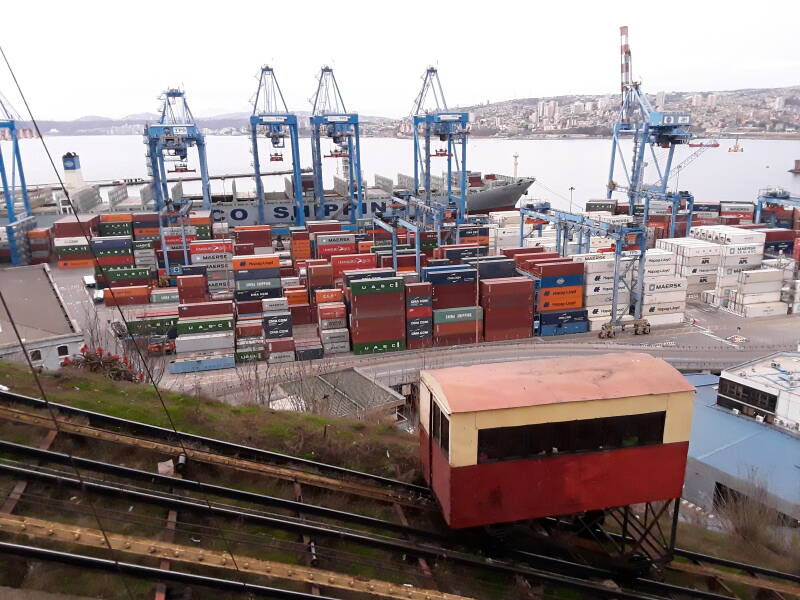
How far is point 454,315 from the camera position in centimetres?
2316

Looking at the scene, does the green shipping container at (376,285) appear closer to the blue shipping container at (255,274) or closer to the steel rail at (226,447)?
the blue shipping container at (255,274)

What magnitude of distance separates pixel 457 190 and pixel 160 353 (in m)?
31.8

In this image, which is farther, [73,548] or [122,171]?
[122,171]

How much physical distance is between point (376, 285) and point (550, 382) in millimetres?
15885

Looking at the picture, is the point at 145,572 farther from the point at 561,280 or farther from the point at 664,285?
the point at 664,285

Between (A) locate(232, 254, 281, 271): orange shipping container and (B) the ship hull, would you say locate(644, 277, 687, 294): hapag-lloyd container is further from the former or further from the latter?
(B) the ship hull

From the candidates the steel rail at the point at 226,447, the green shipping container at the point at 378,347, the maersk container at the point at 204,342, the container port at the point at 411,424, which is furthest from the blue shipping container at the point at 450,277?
the steel rail at the point at 226,447

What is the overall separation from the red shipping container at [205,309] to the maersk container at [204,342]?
1.19 m

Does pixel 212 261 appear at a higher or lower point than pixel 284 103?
lower

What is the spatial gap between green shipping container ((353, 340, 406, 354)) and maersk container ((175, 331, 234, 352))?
504 cm

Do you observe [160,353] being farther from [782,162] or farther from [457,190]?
[782,162]

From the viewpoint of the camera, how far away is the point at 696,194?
246 ft

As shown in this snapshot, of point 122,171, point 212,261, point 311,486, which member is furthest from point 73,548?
point 122,171

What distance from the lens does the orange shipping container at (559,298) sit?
2434 cm
